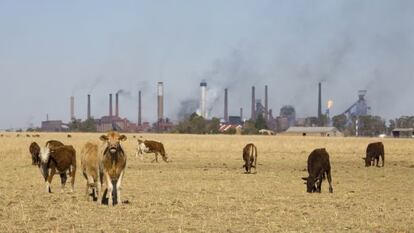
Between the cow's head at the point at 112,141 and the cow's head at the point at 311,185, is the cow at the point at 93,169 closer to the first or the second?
the cow's head at the point at 112,141

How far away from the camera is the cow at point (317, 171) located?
75.4 feet

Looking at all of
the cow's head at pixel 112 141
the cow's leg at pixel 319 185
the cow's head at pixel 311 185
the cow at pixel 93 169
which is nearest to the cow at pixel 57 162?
the cow at pixel 93 169

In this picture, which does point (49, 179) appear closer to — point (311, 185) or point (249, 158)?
point (311, 185)

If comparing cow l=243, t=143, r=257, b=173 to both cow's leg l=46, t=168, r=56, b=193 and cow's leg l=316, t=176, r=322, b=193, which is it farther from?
cow's leg l=46, t=168, r=56, b=193

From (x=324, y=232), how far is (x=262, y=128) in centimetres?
18652

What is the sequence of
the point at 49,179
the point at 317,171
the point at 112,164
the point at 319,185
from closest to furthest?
the point at 112,164
the point at 49,179
the point at 319,185
the point at 317,171

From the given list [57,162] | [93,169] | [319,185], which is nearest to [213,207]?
[93,169]

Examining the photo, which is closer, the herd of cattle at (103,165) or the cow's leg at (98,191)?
the herd of cattle at (103,165)

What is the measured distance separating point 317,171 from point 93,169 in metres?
7.56

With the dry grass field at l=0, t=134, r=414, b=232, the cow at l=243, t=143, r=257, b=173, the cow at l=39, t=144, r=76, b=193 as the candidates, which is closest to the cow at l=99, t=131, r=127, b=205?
the dry grass field at l=0, t=134, r=414, b=232

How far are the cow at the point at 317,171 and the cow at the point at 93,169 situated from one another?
6930 millimetres

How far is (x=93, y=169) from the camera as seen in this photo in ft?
64.3

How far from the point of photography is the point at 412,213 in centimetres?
1712

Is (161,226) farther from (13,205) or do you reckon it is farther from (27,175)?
(27,175)
